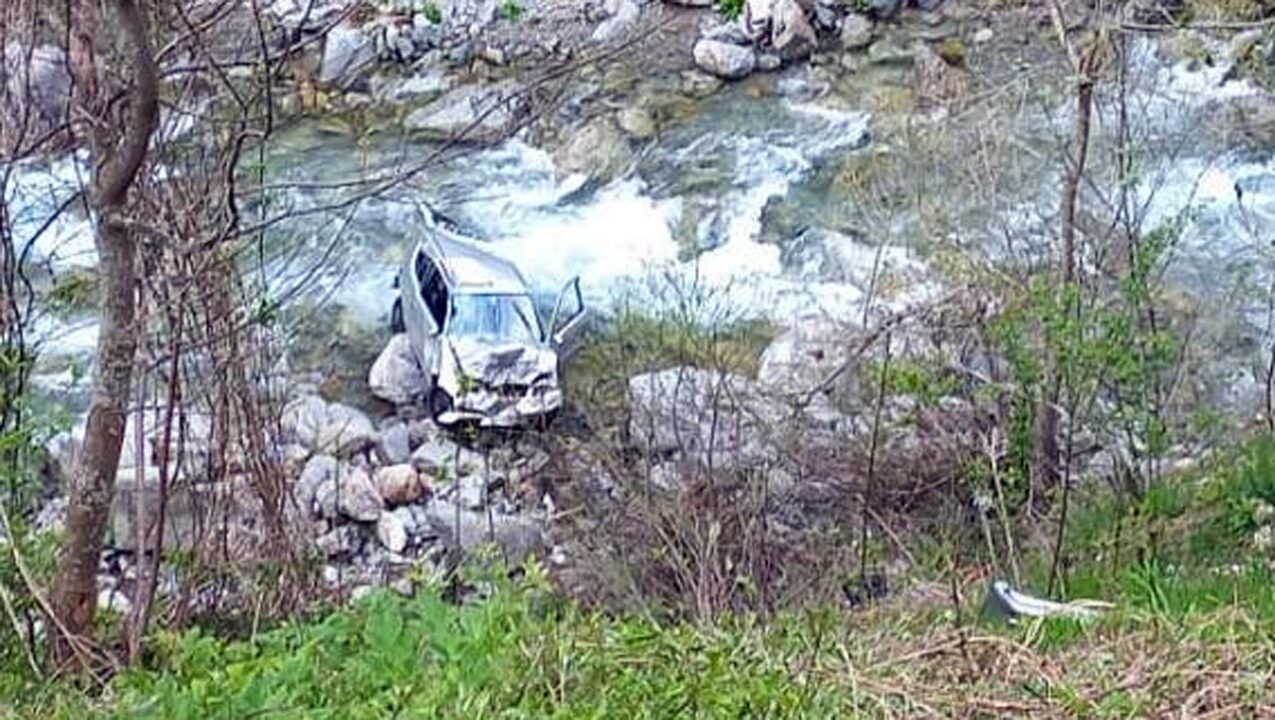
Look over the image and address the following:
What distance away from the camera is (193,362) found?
501 centimetres

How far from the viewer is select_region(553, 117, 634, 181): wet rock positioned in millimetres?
9570

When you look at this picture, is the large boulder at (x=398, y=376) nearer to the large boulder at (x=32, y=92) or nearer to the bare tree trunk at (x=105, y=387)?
the large boulder at (x=32, y=92)

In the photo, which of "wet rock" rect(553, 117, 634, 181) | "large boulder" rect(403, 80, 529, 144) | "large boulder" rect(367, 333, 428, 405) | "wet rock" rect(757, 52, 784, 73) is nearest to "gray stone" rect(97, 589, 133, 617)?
"large boulder" rect(367, 333, 428, 405)

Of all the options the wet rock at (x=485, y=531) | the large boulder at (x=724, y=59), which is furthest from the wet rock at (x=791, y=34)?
the wet rock at (x=485, y=531)

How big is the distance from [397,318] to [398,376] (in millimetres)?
444

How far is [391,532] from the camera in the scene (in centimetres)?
690

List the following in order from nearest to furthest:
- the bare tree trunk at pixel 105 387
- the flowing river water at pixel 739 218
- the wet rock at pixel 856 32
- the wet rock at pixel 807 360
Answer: the bare tree trunk at pixel 105 387, the wet rock at pixel 807 360, the flowing river water at pixel 739 218, the wet rock at pixel 856 32

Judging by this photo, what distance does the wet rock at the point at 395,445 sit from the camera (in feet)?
24.6

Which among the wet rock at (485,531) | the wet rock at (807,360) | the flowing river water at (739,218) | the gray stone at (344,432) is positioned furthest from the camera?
the gray stone at (344,432)

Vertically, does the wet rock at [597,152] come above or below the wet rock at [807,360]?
above

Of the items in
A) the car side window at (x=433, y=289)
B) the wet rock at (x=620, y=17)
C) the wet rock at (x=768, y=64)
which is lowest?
the car side window at (x=433, y=289)

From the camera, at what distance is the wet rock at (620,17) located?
1032 centimetres

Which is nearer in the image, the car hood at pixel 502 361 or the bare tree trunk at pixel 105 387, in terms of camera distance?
the bare tree trunk at pixel 105 387

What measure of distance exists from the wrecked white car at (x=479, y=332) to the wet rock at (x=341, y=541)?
0.79 meters
